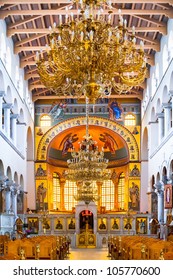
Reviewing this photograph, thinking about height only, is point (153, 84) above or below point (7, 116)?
above

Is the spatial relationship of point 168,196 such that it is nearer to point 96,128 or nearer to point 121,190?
point 96,128

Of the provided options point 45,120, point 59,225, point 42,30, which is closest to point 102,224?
point 59,225

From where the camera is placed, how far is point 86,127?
104 ft

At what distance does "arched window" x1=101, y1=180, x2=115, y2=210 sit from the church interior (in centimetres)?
7

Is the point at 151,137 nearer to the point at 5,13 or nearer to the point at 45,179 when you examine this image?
the point at 45,179

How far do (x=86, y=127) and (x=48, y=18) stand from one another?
9.54 metres

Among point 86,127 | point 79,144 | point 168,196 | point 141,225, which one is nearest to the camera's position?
point 168,196

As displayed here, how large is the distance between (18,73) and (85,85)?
1585 centimetres

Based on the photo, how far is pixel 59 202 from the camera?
36.5 meters

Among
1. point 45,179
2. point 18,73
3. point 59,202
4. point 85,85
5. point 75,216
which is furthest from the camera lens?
point 59,202

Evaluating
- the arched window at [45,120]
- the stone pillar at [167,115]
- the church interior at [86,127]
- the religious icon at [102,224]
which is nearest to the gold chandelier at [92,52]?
the church interior at [86,127]

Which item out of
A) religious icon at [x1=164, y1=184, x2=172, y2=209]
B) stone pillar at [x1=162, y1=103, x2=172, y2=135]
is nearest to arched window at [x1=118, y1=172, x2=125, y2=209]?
stone pillar at [x1=162, y1=103, x2=172, y2=135]
